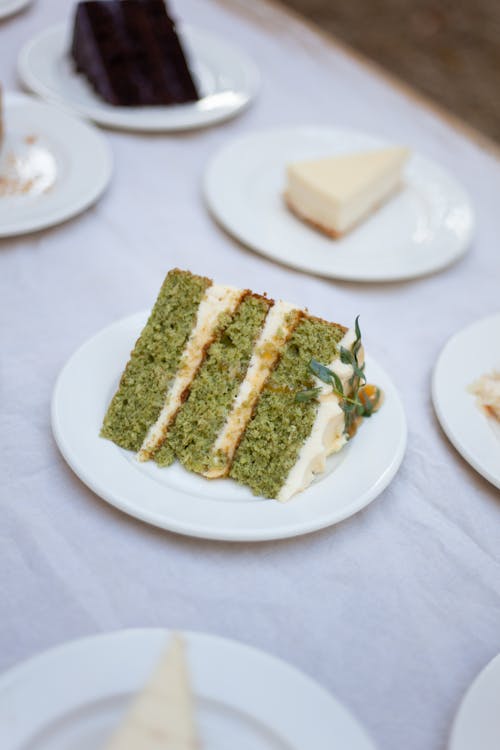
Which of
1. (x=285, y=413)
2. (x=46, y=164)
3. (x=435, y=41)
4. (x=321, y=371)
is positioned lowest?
(x=435, y=41)

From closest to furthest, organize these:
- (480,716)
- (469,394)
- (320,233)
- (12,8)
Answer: (480,716)
(469,394)
(320,233)
(12,8)

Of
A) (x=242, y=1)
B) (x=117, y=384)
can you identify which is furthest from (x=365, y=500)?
(x=242, y=1)

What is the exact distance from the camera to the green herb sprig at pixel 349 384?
141 centimetres

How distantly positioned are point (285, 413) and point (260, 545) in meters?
0.26

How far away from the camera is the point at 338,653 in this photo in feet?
3.94

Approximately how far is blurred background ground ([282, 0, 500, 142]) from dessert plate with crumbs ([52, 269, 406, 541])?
402 centimetres

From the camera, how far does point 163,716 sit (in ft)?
3.10

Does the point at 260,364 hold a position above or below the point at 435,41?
above

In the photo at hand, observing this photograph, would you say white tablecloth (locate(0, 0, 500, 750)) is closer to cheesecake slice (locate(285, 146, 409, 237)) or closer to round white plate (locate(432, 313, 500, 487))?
A: round white plate (locate(432, 313, 500, 487))

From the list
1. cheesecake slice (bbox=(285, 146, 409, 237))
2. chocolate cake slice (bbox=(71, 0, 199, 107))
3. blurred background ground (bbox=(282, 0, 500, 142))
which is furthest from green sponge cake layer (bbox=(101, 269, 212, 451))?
blurred background ground (bbox=(282, 0, 500, 142))

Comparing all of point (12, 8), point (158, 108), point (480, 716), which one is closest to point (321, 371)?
point (480, 716)

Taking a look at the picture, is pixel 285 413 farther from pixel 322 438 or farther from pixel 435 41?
pixel 435 41

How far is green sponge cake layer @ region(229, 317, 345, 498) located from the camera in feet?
4.59

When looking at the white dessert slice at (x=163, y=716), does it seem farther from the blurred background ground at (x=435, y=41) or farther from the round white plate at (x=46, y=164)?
the blurred background ground at (x=435, y=41)
